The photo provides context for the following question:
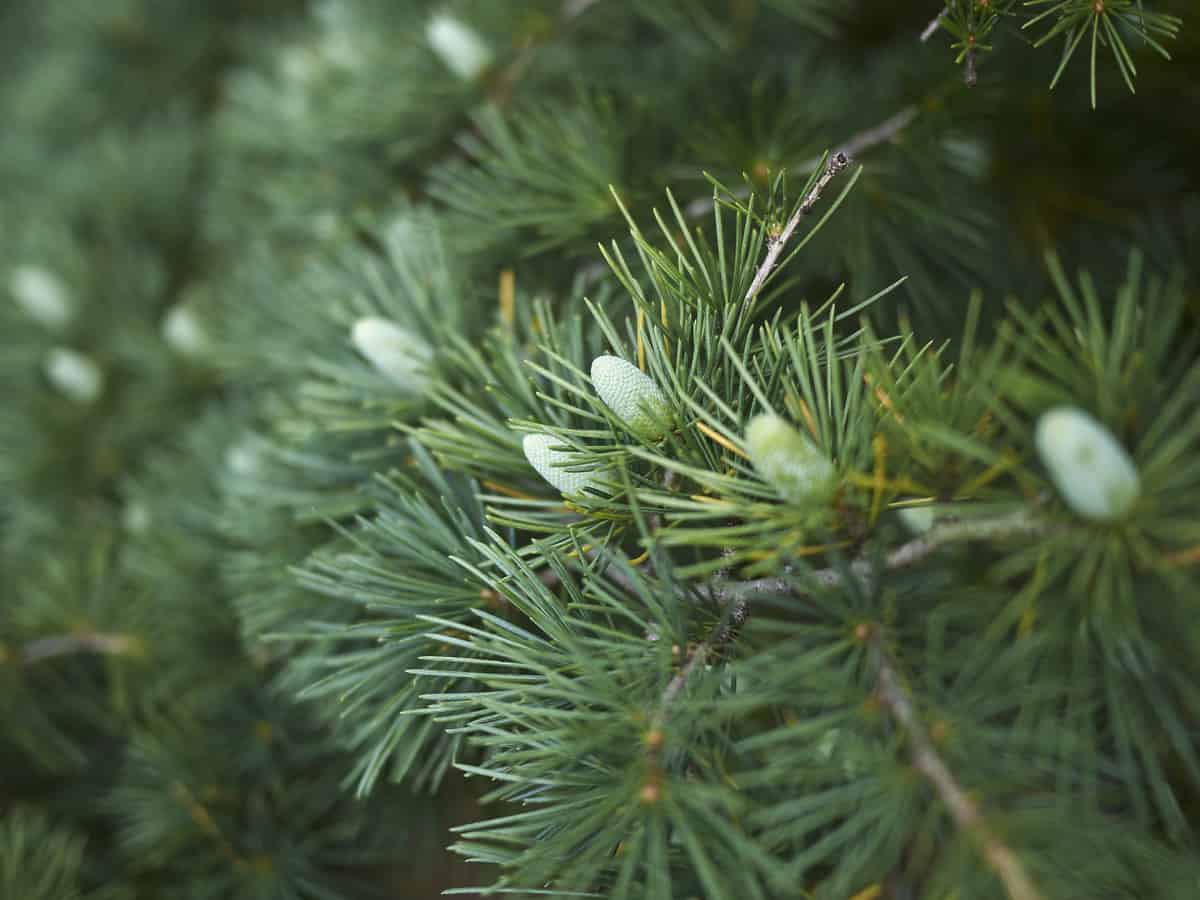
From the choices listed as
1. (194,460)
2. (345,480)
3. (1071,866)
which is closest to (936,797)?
(1071,866)

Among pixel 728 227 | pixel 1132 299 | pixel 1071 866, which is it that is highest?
pixel 728 227

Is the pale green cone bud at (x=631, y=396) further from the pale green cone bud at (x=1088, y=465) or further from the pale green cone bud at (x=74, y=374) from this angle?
the pale green cone bud at (x=74, y=374)

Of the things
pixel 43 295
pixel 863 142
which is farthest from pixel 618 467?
pixel 43 295

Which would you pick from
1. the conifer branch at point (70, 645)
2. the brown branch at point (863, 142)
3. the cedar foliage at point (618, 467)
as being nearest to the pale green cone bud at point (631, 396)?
the cedar foliage at point (618, 467)

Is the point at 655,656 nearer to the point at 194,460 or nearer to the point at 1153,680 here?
the point at 1153,680

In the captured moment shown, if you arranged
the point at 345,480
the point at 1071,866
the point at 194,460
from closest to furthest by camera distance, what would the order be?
the point at 1071,866 → the point at 345,480 → the point at 194,460
